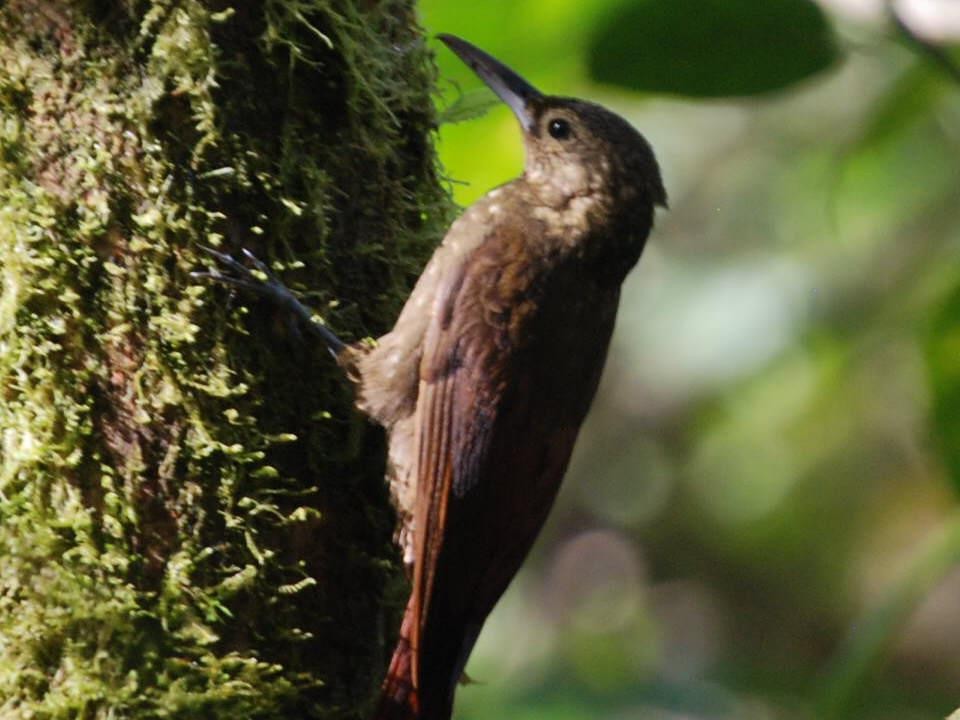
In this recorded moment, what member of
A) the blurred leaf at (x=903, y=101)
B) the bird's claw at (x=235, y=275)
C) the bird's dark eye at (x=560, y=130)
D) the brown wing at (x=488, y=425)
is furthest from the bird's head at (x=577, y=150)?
the bird's claw at (x=235, y=275)

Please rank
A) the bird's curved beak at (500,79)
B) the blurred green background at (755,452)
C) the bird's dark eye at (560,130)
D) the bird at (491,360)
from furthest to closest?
the blurred green background at (755,452)
the bird's dark eye at (560,130)
the bird's curved beak at (500,79)
the bird at (491,360)

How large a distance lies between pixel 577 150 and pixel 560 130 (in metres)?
0.08

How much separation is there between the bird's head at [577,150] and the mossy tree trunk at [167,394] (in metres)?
0.86

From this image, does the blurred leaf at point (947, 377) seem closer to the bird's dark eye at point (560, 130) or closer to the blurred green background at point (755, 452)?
the bird's dark eye at point (560, 130)

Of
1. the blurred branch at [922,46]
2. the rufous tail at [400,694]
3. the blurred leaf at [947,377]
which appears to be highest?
the blurred branch at [922,46]

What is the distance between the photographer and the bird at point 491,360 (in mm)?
2713

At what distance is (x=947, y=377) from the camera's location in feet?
8.36

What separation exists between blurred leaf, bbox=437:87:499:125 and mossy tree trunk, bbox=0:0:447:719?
65 centimetres

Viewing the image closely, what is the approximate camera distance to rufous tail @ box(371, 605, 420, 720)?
2.59 m

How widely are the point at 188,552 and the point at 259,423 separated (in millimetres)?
288

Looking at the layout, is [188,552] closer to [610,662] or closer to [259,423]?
[259,423]

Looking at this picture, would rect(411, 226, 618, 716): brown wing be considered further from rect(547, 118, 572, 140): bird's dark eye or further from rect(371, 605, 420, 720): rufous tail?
rect(547, 118, 572, 140): bird's dark eye

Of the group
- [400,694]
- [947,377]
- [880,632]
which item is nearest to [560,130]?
[947,377]

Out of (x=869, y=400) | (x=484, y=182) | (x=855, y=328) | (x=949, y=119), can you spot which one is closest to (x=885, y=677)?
(x=869, y=400)
